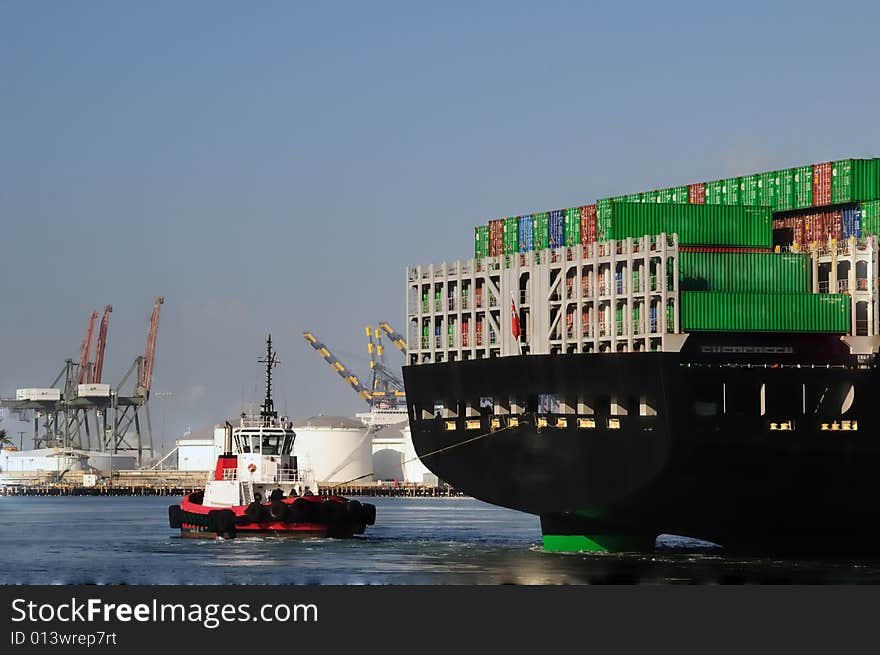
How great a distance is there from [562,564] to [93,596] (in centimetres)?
2395

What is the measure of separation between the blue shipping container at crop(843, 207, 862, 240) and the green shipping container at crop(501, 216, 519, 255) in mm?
15325

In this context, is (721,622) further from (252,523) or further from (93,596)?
(252,523)

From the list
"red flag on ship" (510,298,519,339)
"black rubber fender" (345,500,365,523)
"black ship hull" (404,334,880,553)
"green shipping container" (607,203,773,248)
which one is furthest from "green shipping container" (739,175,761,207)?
"black rubber fender" (345,500,365,523)

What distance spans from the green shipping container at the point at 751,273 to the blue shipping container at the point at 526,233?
10.6 m

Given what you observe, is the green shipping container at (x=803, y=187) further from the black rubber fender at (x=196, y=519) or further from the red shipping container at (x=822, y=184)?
the black rubber fender at (x=196, y=519)

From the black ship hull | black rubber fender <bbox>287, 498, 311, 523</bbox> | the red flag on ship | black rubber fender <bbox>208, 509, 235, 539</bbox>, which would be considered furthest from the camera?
black rubber fender <bbox>208, 509, 235, 539</bbox>

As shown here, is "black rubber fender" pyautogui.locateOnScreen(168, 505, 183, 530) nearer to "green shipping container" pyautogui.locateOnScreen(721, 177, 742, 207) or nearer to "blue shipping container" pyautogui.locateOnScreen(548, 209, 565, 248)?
"blue shipping container" pyautogui.locateOnScreen(548, 209, 565, 248)

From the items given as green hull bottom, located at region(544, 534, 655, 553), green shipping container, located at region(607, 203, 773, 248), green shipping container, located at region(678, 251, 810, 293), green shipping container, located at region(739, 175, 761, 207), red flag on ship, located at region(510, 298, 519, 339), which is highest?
green shipping container, located at region(739, 175, 761, 207)

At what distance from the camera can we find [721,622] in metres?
50.8

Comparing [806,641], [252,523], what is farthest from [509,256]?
[806,641]

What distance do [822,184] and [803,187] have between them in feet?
2.99

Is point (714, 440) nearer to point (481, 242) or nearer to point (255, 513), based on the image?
point (481, 242)

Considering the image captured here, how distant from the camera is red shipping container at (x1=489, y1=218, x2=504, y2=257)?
85.0 metres

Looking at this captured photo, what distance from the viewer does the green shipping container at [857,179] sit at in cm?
7519
